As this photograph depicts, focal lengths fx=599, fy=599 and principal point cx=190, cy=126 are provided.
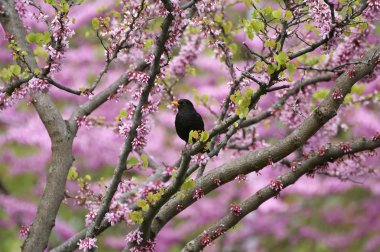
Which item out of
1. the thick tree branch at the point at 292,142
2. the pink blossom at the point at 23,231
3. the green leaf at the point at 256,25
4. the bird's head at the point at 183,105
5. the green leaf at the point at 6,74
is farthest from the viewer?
the bird's head at the point at 183,105

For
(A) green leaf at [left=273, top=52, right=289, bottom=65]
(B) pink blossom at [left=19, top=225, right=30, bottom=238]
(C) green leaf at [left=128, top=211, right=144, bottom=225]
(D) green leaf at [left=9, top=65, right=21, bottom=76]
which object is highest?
(D) green leaf at [left=9, top=65, right=21, bottom=76]

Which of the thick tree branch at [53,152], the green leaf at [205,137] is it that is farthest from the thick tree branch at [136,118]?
the thick tree branch at [53,152]

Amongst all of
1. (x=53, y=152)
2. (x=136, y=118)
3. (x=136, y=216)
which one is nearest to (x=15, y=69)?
(x=53, y=152)

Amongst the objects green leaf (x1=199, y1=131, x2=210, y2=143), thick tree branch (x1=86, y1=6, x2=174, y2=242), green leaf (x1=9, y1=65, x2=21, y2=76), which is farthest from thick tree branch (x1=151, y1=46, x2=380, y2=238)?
green leaf (x1=9, y1=65, x2=21, y2=76)

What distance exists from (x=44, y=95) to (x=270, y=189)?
2234 mm

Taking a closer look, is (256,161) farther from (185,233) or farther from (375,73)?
(185,233)

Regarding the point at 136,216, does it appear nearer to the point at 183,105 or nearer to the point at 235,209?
the point at 235,209

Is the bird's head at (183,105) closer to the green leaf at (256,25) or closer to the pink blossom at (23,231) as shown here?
the green leaf at (256,25)

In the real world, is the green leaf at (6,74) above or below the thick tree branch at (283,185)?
above

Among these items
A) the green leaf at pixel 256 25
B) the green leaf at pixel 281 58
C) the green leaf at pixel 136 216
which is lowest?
the green leaf at pixel 136 216

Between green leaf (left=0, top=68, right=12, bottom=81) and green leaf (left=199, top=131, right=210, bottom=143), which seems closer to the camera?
green leaf (left=199, top=131, right=210, bottom=143)

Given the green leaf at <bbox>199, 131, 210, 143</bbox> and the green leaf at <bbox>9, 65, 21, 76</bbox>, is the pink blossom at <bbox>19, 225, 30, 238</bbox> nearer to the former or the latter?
the green leaf at <bbox>9, 65, 21, 76</bbox>

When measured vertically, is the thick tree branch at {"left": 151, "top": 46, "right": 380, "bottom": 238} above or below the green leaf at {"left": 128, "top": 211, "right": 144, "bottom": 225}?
above

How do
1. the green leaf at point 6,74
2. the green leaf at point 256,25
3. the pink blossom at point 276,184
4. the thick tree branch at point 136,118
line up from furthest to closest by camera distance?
the green leaf at point 6,74 → the pink blossom at point 276,184 → the green leaf at point 256,25 → the thick tree branch at point 136,118
